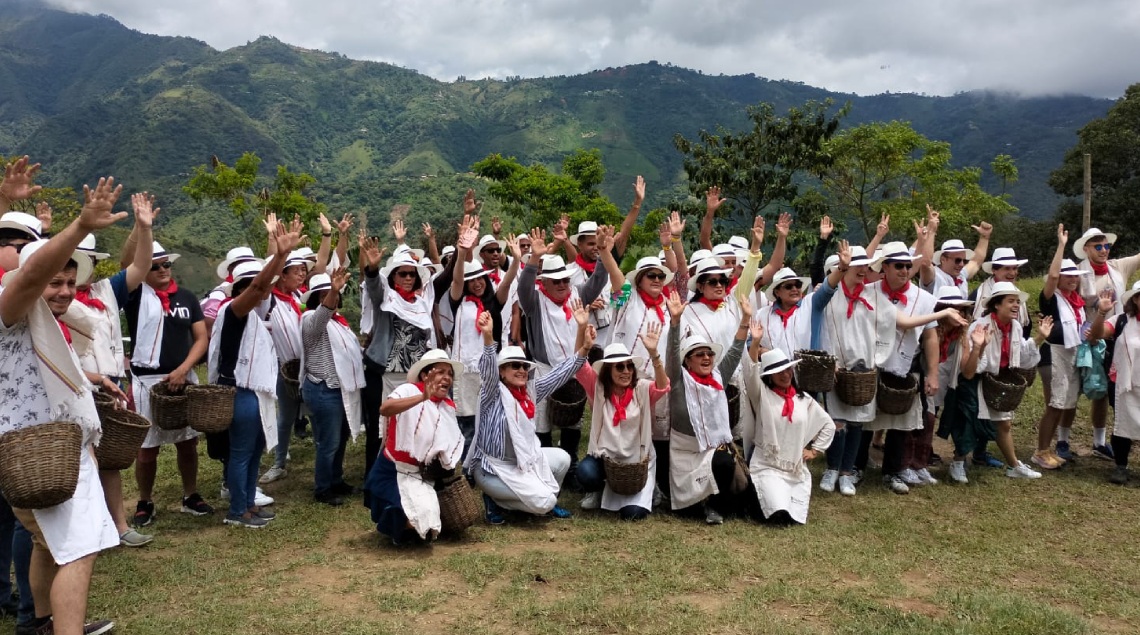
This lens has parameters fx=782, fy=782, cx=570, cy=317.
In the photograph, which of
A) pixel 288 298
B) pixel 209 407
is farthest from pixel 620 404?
pixel 288 298

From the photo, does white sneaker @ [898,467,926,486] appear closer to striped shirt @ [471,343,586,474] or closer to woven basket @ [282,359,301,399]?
striped shirt @ [471,343,586,474]

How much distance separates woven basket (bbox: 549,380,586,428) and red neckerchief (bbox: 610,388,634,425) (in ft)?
2.35

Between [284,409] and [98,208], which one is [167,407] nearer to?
[284,409]

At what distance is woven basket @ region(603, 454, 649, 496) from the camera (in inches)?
241

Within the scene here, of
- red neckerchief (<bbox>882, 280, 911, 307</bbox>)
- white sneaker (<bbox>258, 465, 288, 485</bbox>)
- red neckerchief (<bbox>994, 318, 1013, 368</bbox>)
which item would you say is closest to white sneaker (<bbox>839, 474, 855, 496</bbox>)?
red neckerchief (<bbox>882, 280, 911, 307</bbox>)

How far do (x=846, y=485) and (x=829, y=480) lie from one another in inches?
6.0

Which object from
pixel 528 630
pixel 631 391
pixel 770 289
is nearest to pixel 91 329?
pixel 528 630

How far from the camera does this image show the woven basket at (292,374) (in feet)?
23.5

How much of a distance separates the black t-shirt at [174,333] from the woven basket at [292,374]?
1.18 meters

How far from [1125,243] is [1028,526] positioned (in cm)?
3438

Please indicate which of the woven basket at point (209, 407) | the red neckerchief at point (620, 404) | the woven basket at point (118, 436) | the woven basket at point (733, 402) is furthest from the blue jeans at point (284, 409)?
the woven basket at point (733, 402)

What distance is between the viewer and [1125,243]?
3366cm

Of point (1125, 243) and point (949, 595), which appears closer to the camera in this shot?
point (949, 595)

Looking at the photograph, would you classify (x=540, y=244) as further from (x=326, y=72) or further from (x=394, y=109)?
(x=326, y=72)
